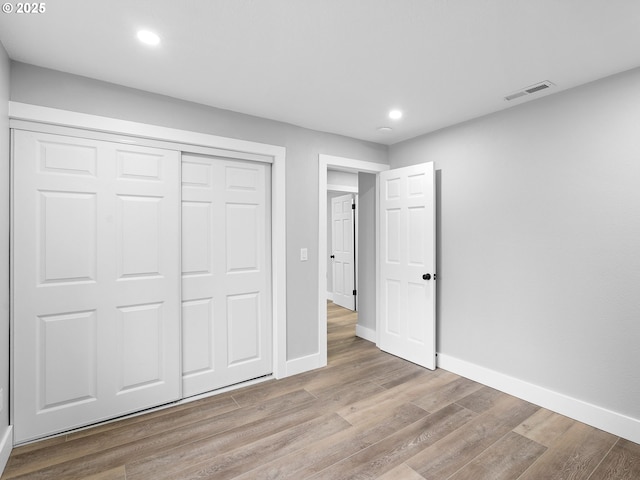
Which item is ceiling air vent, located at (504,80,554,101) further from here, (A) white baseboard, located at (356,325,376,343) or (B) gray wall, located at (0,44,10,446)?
(B) gray wall, located at (0,44,10,446)

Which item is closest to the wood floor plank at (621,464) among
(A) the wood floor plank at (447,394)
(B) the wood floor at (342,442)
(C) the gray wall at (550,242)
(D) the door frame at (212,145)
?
(B) the wood floor at (342,442)

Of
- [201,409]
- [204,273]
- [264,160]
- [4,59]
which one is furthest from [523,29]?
[201,409]

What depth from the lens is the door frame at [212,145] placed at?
213 centimetres

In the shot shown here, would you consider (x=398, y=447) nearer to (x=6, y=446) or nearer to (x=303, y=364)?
(x=303, y=364)

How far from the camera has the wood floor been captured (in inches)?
73.5

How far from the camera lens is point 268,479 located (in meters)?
1.80

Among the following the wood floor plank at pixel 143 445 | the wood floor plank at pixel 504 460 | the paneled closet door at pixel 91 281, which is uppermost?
the paneled closet door at pixel 91 281

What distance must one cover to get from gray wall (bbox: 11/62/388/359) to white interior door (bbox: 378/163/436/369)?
24.1 inches

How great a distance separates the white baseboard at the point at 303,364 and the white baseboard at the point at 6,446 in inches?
77.3

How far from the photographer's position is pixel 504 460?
1.96 meters

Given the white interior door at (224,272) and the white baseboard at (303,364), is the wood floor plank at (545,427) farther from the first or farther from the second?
the white interior door at (224,272)

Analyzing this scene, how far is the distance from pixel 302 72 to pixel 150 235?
1.65 m

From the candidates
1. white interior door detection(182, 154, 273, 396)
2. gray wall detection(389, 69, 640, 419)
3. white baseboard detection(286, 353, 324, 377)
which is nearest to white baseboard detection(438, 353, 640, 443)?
gray wall detection(389, 69, 640, 419)

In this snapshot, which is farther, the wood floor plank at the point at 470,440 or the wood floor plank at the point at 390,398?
the wood floor plank at the point at 390,398
